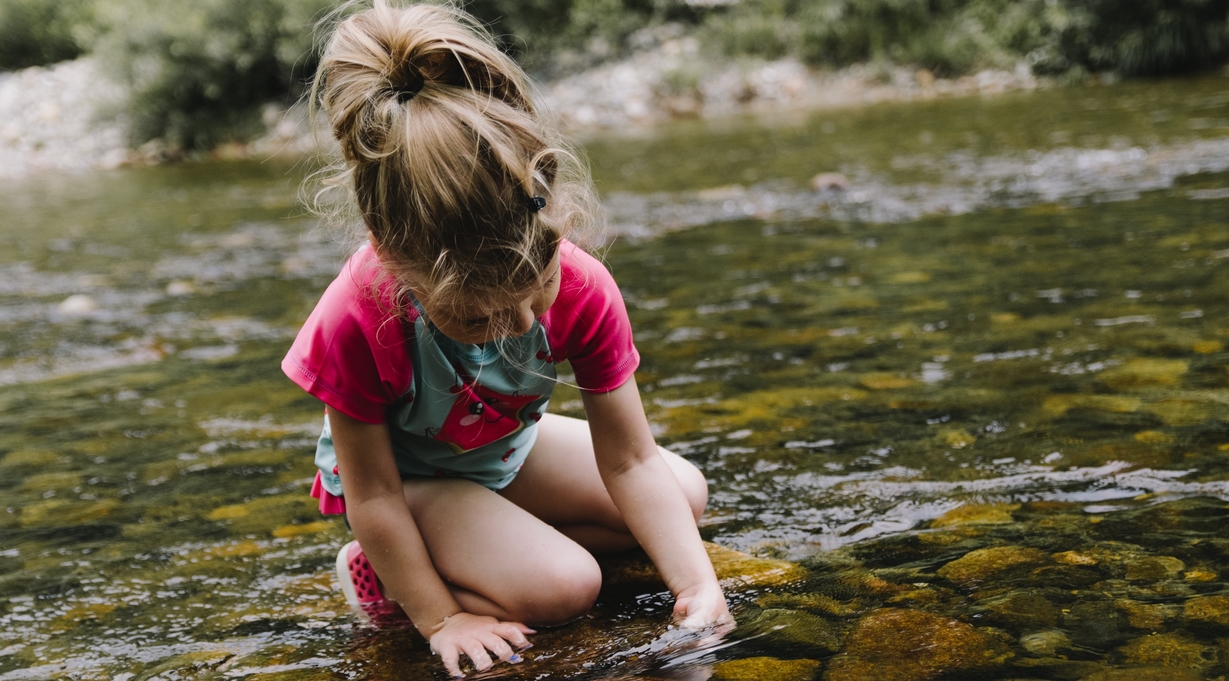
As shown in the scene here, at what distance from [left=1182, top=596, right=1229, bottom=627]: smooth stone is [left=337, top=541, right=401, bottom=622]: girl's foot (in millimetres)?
1408

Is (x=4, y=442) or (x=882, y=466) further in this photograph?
(x=4, y=442)

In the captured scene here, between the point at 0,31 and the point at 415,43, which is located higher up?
the point at 0,31

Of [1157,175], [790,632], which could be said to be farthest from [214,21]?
[790,632]

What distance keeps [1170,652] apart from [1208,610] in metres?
0.16

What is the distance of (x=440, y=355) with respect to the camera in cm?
188

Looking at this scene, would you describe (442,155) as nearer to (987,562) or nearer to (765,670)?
(765,670)

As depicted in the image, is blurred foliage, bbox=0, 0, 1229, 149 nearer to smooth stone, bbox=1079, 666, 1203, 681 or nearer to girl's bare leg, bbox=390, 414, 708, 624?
girl's bare leg, bbox=390, 414, 708, 624

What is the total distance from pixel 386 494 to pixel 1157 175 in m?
5.23

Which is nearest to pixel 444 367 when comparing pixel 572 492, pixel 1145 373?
pixel 572 492

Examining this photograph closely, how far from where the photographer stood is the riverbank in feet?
49.1

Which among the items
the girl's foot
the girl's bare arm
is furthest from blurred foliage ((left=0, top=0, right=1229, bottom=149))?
the girl's foot

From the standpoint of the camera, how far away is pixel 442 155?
60.9 inches

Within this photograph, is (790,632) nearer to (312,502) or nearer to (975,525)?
(975,525)

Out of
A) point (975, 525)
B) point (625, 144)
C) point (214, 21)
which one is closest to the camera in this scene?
point (975, 525)
